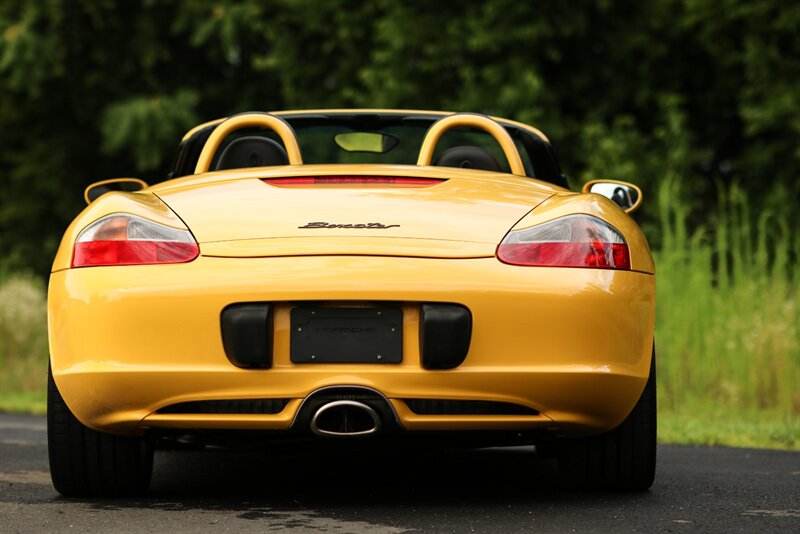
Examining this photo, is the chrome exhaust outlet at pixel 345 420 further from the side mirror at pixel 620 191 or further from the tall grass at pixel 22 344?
the tall grass at pixel 22 344

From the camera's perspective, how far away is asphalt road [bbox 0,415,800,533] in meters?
4.03

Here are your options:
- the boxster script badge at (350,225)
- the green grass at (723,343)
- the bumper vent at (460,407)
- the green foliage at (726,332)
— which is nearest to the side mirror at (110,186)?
the boxster script badge at (350,225)

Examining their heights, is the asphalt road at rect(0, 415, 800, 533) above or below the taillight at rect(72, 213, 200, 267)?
below

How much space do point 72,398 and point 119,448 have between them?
0.35m

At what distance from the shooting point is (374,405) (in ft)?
13.2

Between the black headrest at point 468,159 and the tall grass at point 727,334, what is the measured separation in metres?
3.80

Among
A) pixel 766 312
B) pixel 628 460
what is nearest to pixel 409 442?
pixel 628 460

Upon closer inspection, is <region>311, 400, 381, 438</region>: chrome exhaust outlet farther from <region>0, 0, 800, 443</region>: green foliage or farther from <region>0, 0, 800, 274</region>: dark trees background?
<region>0, 0, 800, 274</region>: dark trees background

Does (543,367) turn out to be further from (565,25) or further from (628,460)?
(565,25)

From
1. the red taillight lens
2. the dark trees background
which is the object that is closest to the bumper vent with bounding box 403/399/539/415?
the red taillight lens

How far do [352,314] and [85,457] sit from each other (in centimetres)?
113

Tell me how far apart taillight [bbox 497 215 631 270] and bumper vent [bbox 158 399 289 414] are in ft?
2.63

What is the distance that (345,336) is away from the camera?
4.01 metres

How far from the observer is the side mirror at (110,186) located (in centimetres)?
532
